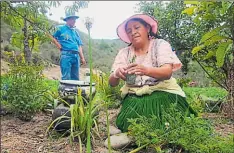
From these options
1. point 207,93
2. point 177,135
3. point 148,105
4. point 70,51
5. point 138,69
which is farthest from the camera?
point 207,93

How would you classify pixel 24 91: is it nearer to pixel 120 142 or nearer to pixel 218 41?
pixel 120 142

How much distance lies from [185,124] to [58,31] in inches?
48.0

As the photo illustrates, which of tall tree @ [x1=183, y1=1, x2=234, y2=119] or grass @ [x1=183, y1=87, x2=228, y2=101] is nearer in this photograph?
tall tree @ [x1=183, y1=1, x2=234, y2=119]

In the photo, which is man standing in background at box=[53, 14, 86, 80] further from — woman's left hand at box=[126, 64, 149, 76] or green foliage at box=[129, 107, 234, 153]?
green foliage at box=[129, 107, 234, 153]

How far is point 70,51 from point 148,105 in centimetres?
113

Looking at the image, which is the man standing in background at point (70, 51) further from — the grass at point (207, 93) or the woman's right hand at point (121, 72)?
the grass at point (207, 93)

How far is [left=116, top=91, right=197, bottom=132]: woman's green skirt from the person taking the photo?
Answer: 1.89 m

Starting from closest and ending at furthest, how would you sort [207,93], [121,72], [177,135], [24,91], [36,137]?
[177,135]
[121,72]
[36,137]
[24,91]
[207,93]

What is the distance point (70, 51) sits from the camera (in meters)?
2.82

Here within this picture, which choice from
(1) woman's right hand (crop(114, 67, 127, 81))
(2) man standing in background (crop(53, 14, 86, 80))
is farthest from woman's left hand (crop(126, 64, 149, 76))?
(2) man standing in background (crop(53, 14, 86, 80))

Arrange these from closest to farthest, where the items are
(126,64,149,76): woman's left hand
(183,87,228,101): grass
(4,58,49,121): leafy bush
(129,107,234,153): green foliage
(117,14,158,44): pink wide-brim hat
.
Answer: (129,107,234,153): green foliage → (126,64,149,76): woman's left hand → (117,14,158,44): pink wide-brim hat → (4,58,49,121): leafy bush → (183,87,228,101): grass

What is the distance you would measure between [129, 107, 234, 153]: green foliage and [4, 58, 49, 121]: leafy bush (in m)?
0.89

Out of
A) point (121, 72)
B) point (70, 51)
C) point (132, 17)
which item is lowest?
point (121, 72)

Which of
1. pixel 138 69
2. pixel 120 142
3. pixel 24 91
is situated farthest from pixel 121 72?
pixel 24 91
